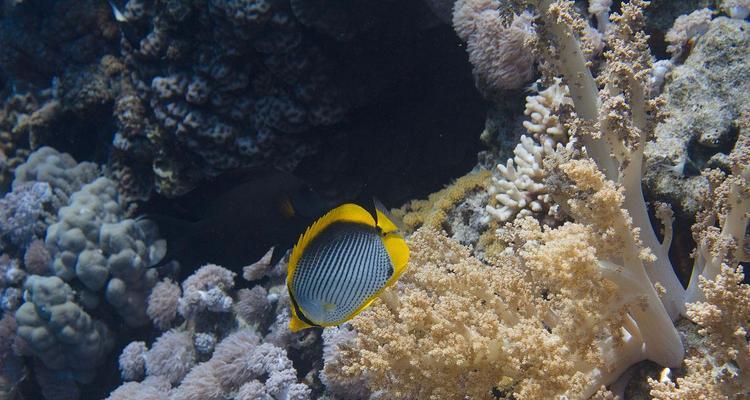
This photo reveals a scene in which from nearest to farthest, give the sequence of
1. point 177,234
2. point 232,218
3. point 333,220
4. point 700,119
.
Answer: point 333,220, point 700,119, point 232,218, point 177,234

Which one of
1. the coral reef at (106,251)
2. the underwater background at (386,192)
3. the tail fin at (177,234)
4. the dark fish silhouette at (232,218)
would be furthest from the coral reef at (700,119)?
the coral reef at (106,251)

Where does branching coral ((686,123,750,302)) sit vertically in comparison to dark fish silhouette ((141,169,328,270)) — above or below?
above

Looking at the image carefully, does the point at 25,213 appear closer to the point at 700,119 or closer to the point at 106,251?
the point at 106,251

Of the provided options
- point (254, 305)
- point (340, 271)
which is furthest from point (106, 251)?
point (340, 271)

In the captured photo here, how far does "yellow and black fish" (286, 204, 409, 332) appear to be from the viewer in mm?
1641

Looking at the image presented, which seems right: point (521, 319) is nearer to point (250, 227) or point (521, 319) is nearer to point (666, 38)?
point (666, 38)

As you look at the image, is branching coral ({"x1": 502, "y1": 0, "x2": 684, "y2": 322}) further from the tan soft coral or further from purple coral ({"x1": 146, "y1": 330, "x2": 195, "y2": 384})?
purple coral ({"x1": 146, "y1": 330, "x2": 195, "y2": 384})

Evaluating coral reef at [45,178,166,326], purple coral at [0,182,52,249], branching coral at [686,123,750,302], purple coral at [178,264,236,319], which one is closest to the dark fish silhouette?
purple coral at [178,264,236,319]

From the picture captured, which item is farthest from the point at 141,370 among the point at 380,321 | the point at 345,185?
the point at 380,321

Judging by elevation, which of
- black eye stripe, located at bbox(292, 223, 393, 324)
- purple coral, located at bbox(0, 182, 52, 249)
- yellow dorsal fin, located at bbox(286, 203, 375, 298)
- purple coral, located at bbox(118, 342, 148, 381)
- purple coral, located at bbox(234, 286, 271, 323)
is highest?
yellow dorsal fin, located at bbox(286, 203, 375, 298)

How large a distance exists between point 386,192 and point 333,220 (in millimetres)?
3286

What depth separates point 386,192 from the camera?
194 inches

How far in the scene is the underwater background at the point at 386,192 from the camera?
77.1 inches

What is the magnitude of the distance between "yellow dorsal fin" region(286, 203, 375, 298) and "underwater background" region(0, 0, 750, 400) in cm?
13
